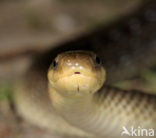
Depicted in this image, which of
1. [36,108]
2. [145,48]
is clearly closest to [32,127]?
[36,108]

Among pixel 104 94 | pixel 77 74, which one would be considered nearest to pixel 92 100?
pixel 104 94

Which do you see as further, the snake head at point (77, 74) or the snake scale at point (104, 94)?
the snake scale at point (104, 94)

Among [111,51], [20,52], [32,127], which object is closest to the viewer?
[32,127]

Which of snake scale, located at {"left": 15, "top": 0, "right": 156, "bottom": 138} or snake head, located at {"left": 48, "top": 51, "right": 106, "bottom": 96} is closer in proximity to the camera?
snake head, located at {"left": 48, "top": 51, "right": 106, "bottom": 96}

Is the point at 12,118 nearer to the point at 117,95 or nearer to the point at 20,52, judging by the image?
the point at 117,95

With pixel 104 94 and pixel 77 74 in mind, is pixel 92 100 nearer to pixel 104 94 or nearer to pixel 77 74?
pixel 104 94
